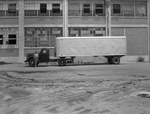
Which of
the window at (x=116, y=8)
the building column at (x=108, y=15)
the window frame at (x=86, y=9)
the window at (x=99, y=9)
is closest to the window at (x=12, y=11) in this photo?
the window frame at (x=86, y=9)

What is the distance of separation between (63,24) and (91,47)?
817 centimetres

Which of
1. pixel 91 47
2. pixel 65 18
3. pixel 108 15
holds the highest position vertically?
pixel 108 15

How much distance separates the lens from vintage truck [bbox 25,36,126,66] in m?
31.6

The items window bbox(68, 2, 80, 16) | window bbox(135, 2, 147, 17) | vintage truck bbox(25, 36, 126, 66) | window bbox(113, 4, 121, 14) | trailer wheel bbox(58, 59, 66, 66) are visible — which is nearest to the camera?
trailer wheel bbox(58, 59, 66, 66)

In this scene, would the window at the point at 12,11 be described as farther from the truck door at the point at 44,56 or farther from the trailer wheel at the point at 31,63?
the trailer wheel at the point at 31,63

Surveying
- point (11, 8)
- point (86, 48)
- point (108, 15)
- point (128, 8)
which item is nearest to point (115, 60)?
point (86, 48)

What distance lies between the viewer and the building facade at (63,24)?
38156 millimetres

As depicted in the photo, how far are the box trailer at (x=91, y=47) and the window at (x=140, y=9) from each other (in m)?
9.53

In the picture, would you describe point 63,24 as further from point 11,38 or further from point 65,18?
point 11,38

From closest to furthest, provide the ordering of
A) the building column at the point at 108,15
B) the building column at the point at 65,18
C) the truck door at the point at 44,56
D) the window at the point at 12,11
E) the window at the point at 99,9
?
1. the truck door at the point at 44,56
2. the building column at the point at 65,18
3. the window at the point at 12,11
4. the building column at the point at 108,15
5. the window at the point at 99,9

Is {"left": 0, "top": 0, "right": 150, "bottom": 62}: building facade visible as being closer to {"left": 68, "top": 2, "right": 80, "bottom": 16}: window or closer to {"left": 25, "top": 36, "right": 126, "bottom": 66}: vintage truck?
{"left": 68, "top": 2, "right": 80, "bottom": 16}: window

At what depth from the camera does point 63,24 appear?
3844 centimetres

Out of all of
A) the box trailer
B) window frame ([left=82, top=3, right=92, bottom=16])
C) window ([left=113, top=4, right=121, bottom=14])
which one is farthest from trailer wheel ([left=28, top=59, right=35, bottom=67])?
window ([left=113, top=4, right=121, bottom=14])

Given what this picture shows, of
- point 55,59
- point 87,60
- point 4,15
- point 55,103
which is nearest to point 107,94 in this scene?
point 55,103
